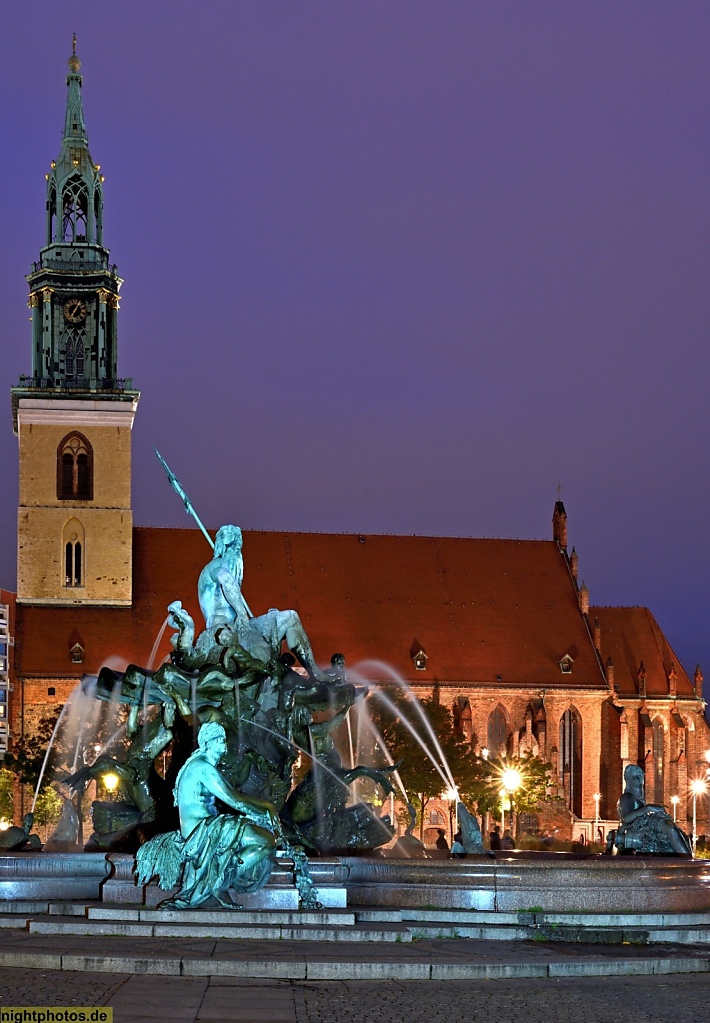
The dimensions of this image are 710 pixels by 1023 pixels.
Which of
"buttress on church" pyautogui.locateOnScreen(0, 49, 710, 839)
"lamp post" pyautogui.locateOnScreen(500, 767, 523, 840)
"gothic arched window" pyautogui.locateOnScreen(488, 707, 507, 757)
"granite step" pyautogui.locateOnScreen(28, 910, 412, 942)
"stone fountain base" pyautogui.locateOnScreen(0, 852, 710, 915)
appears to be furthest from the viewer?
"gothic arched window" pyautogui.locateOnScreen(488, 707, 507, 757)

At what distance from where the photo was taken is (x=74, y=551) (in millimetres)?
77000

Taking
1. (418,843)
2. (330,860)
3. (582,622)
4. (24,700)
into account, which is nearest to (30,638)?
(24,700)

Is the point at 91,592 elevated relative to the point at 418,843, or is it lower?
elevated

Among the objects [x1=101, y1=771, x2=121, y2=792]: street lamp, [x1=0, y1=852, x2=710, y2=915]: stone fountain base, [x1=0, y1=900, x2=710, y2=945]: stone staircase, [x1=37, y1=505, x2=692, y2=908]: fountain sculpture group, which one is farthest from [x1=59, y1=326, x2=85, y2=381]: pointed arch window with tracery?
[x1=0, y1=900, x2=710, y2=945]: stone staircase

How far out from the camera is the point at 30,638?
247 feet

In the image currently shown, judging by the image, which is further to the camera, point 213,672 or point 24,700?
point 24,700

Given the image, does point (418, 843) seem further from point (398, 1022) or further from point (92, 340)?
point (92, 340)

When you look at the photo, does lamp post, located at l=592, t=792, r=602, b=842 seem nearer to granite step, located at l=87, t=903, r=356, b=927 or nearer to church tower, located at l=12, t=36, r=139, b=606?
church tower, located at l=12, t=36, r=139, b=606

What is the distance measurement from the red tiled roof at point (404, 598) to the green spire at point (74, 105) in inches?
739

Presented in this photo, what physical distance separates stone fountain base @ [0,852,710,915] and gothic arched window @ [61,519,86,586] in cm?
5494

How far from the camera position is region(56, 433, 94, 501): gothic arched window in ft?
254

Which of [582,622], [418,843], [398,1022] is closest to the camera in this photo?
[398,1022]

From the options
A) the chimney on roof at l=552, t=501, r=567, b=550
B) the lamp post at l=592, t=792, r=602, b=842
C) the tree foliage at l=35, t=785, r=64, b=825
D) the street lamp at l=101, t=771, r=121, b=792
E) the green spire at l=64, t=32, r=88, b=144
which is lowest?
the lamp post at l=592, t=792, r=602, b=842

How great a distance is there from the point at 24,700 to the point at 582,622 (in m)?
27.7
